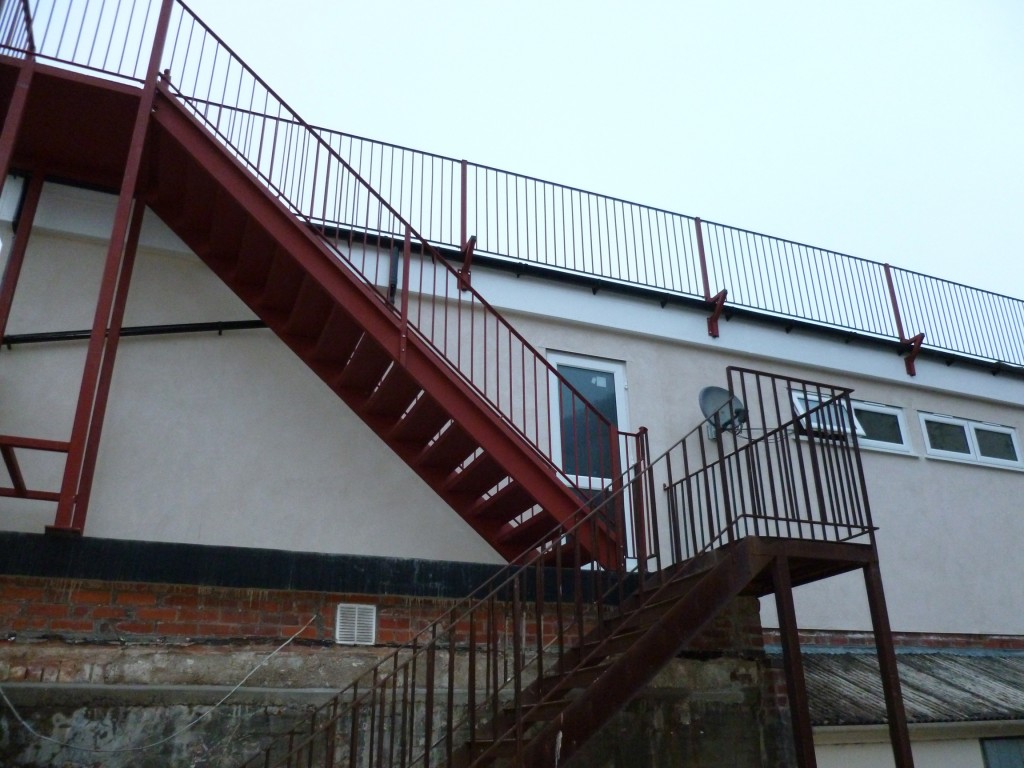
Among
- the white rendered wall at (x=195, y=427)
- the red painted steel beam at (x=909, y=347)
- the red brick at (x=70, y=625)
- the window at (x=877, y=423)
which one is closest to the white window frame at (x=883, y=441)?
the window at (x=877, y=423)

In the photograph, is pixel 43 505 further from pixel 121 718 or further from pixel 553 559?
pixel 553 559

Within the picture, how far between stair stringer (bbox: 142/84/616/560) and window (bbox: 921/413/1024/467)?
5.44m

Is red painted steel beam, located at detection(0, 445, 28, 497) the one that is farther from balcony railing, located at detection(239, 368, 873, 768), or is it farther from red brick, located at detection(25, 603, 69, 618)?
balcony railing, located at detection(239, 368, 873, 768)

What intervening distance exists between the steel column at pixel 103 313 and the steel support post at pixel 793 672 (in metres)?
4.43

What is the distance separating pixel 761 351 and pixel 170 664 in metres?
6.55

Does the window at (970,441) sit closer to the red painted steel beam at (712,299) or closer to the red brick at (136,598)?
the red painted steel beam at (712,299)

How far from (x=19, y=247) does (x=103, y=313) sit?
1498 millimetres

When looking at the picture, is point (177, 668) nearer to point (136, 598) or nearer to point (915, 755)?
point (136, 598)

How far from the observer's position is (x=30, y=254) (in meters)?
6.58

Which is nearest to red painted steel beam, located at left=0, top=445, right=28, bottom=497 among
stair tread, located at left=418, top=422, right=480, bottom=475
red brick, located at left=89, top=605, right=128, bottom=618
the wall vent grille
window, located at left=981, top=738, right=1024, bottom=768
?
red brick, located at left=89, top=605, right=128, bottom=618

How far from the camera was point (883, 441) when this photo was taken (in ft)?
30.7

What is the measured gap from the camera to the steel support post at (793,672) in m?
4.86

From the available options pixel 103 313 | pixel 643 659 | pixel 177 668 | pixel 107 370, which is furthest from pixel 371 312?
pixel 643 659

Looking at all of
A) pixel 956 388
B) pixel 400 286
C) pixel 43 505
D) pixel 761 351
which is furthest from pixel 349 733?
pixel 956 388
